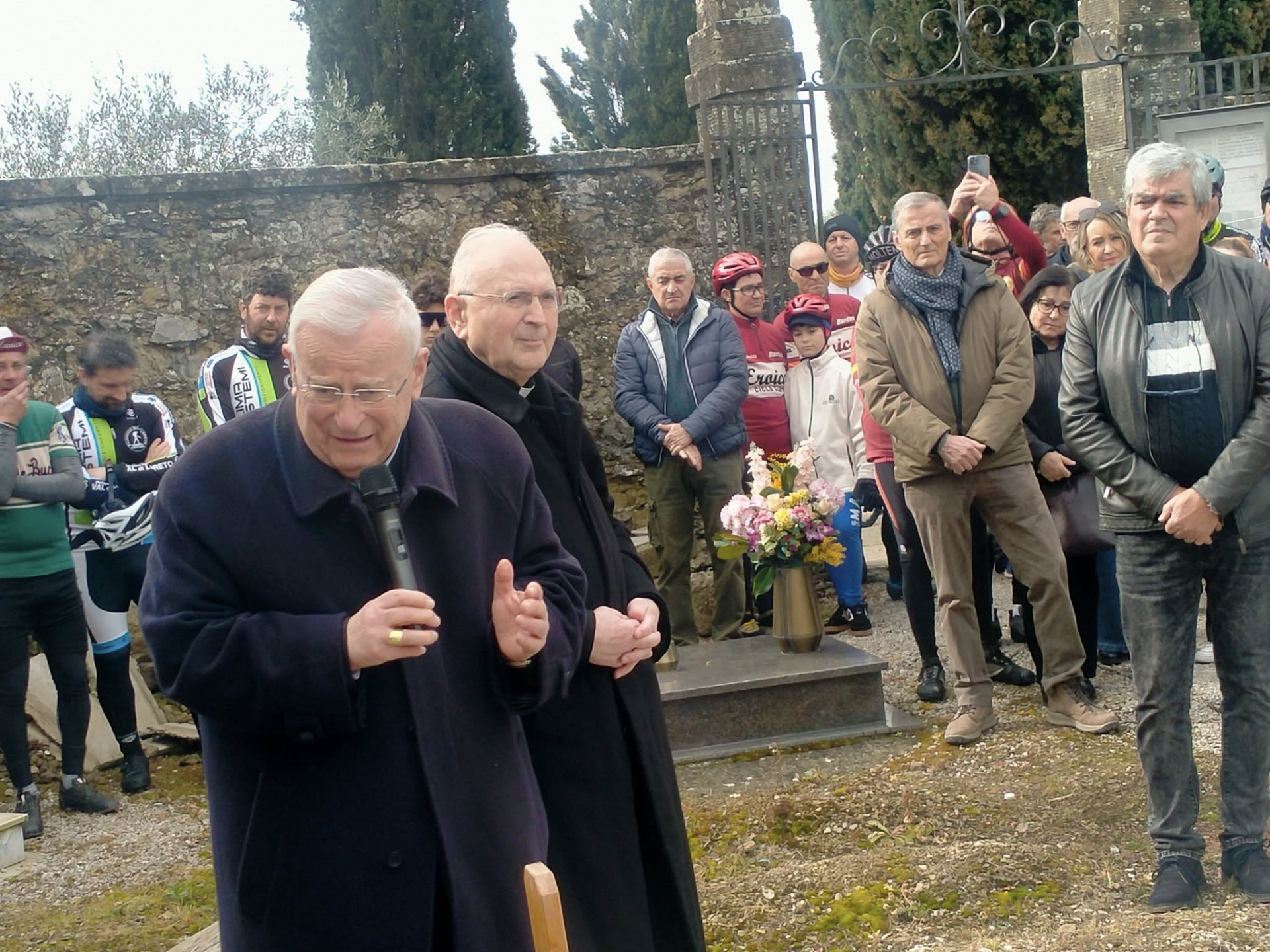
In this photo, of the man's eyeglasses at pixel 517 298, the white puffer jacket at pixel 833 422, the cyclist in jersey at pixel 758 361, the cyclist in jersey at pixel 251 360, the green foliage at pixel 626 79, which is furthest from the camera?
the green foliage at pixel 626 79

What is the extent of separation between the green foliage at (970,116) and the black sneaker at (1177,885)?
11.8 m

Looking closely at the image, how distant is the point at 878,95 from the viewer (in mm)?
16375

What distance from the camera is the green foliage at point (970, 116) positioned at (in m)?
15.0

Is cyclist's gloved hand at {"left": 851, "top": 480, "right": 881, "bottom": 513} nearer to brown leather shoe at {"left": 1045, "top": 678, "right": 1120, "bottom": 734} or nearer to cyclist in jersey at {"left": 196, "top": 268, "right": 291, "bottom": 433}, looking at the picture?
brown leather shoe at {"left": 1045, "top": 678, "right": 1120, "bottom": 734}

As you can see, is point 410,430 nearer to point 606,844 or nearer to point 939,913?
point 606,844

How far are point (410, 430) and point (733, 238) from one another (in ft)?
21.5

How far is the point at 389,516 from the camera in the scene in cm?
216

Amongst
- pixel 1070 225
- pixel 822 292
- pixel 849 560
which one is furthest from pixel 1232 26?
pixel 849 560

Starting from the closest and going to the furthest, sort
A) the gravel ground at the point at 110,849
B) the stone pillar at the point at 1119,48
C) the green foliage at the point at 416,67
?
the gravel ground at the point at 110,849 → the stone pillar at the point at 1119,48 → the green foliage at the point at 416,67

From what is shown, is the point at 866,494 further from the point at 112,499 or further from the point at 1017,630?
the point at 112,499

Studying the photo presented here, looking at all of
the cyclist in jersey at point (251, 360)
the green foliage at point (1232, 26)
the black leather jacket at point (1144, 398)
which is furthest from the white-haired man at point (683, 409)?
the green foliage at point (1232, 26)

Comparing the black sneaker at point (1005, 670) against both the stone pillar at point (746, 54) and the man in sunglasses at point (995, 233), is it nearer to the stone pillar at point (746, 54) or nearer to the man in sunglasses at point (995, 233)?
the man in sunglasses at point (995, 233)

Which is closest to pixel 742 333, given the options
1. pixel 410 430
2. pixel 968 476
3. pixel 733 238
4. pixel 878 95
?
pixel 733 238

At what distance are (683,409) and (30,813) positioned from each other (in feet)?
11.9
